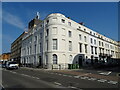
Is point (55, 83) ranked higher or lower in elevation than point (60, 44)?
lower

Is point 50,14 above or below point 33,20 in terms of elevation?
below

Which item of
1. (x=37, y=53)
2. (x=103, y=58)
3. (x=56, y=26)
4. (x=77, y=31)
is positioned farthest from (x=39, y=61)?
(x=103, y=58)

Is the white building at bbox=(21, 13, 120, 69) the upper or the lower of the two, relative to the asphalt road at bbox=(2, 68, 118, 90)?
upper

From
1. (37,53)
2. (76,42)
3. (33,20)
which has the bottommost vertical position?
(37,53)

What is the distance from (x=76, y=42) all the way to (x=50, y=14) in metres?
10.8

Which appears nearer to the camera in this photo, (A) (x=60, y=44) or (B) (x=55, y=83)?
(B) (x=55, y=83)

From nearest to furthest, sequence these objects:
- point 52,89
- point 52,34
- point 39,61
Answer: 1. point 52,89
2. point 52,34
3. point 39,61

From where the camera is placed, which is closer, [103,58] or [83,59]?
[83,59]

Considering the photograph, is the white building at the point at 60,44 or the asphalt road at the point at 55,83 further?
the white building at the point at 60,44

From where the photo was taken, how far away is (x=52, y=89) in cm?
863

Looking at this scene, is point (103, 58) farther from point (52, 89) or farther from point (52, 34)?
point (52, 89)

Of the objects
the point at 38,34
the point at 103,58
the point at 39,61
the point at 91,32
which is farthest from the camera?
the point at 103,58

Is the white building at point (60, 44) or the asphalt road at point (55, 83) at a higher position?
the white building at point (60, 44)

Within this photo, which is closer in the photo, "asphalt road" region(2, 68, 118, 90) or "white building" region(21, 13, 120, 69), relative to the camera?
"asphalt road" region(2, 68, 118, 90)
